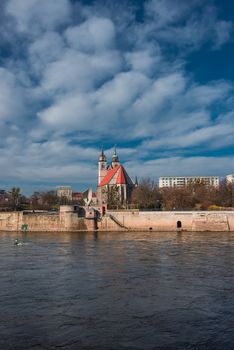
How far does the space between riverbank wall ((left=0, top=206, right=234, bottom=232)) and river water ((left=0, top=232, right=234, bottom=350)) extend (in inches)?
1070

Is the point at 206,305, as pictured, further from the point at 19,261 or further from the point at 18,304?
the point at 19,261

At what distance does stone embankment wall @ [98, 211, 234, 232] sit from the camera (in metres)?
54.8

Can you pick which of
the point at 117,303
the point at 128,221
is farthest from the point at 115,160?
the point at 117,303

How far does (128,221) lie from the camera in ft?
191

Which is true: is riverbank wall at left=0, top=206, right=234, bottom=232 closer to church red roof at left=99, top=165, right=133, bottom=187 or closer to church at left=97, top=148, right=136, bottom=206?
church at left=97, top=148, right=136, bottom=206

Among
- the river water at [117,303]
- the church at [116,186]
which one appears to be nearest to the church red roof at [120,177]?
the church at [116,186]

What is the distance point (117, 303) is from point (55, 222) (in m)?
44.0

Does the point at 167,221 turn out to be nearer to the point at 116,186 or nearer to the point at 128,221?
the point at 128,221

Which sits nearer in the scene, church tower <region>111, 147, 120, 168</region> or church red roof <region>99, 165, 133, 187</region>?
church red roof <region>99, 165, 133, 187</region>

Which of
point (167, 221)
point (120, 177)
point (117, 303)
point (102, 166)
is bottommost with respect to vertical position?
point (117, 303)

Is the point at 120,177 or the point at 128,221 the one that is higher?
the point at 120,177

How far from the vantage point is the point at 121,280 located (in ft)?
67.4

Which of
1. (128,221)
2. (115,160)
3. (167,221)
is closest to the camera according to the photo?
(167,221)

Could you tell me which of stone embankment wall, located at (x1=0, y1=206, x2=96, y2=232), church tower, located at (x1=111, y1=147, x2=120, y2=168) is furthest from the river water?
church tower, located at (x1=111, y1=147, x2=120, y2=168)
